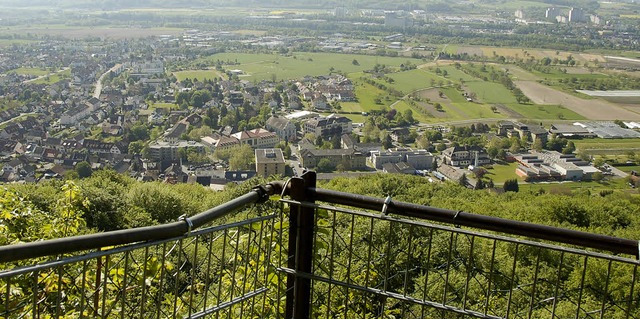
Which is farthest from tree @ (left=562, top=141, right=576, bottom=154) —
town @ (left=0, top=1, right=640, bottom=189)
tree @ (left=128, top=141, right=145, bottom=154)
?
tree @ (left=128, top=141, right=145, bottom=154)

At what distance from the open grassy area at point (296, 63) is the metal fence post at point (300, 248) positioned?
3637 cm

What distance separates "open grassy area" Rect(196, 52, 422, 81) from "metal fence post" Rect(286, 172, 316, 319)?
3637 cm

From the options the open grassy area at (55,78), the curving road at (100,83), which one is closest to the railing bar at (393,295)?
the curving road at (100,83)

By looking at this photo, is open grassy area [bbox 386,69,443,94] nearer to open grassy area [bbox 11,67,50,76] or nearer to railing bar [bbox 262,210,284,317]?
open grassy area [bbox 11,67,50,76]

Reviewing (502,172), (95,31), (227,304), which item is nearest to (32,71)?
(95,31)

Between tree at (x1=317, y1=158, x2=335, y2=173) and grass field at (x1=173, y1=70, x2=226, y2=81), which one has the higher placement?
grass field at (x1=173, y1=70, x2=226, y2=81)

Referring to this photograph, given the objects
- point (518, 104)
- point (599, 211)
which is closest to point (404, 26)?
point (518, 104)

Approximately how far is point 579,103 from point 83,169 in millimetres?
23866

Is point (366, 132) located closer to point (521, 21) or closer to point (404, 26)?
point (404, 26)

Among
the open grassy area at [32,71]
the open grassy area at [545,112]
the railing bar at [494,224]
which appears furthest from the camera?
the open grassy area at [32,71]

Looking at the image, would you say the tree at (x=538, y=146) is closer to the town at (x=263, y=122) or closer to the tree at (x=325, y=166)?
the town at (x=263, y=122)

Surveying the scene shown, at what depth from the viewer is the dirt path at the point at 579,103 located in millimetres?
29078

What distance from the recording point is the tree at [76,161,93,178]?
806 inches

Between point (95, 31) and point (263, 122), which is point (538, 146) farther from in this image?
point (95, 31)
